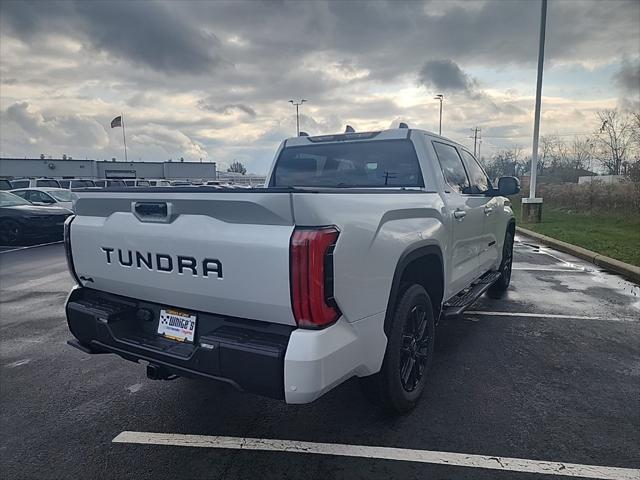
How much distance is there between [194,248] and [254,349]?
63cm

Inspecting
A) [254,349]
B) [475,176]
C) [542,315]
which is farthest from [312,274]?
[542,315]

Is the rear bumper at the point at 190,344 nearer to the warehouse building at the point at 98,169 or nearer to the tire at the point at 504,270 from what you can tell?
the tire at the point at 504,270

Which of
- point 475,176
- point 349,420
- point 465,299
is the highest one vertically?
point 475,176

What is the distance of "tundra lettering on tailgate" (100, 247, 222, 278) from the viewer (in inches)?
90.3

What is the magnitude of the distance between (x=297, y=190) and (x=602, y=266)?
8.54 m

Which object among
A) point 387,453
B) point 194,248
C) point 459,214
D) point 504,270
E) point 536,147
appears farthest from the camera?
point 536,147

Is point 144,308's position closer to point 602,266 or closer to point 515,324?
point 515,324

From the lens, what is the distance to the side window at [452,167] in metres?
4.12

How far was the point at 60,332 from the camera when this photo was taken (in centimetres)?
501

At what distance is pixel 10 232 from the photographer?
464 inches

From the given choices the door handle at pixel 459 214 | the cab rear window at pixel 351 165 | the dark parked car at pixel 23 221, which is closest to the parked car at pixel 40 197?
the dark parked car at pixel 23 221

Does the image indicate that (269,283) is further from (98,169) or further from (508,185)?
(98,169)

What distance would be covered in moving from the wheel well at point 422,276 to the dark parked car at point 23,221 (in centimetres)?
1202

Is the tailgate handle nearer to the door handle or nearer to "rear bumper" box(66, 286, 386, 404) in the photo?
"rear bumper" box(66, 286, 386, 404)
